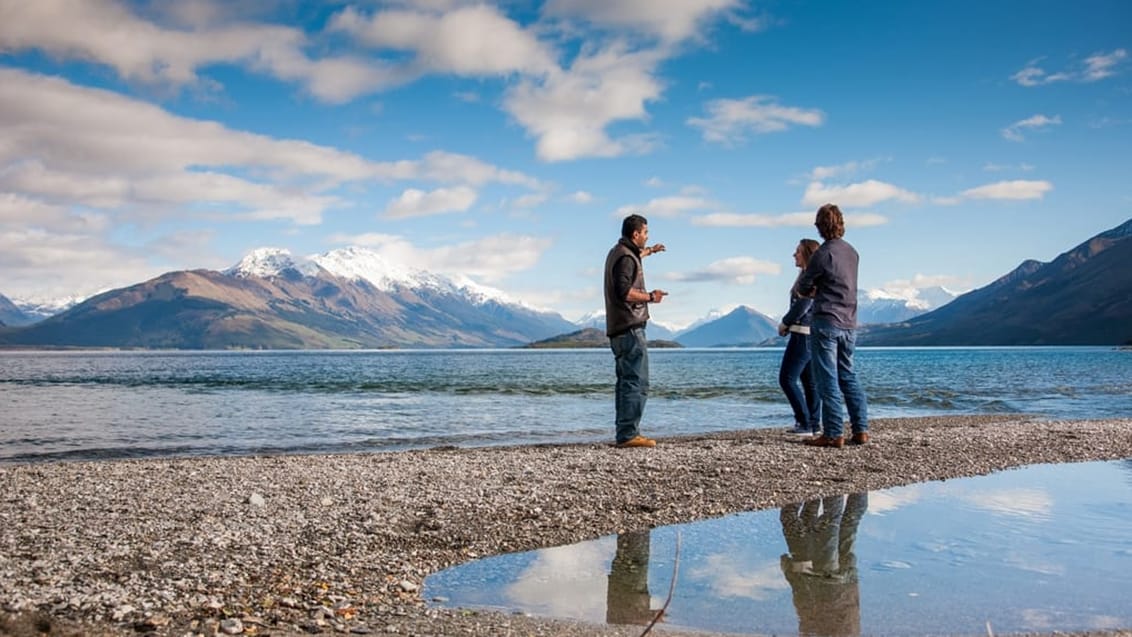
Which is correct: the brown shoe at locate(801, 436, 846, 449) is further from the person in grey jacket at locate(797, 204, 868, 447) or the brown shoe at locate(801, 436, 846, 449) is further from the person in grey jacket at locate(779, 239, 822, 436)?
the person in grey jacket at locate(779, 239, 822, 436)

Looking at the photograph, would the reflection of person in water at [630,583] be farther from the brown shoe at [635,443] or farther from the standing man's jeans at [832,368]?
the standing man's jeans at [832,368]

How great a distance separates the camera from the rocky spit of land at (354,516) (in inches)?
230

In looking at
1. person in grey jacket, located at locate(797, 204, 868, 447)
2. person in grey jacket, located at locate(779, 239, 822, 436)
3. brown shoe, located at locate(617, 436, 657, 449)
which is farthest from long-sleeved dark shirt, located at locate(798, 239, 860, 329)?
brown shoe, located at locate(617, 436, 657, 449)

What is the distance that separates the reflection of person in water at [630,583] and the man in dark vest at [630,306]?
5.40 metres

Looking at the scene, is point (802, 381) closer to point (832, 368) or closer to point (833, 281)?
point (832, 368)

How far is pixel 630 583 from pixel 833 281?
7.95m

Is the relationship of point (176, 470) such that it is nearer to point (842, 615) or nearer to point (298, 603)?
point (298, 603)

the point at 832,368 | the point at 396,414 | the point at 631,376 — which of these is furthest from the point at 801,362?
the point at 396,414

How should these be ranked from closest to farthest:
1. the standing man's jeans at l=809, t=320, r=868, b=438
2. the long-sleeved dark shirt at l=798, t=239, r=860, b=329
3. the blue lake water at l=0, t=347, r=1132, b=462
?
1. the long-sleeved dark shirt at l=798, t=239, r=860, b=329
2. the standing man's jeans at l=809, t=320, r=868, b=438
3. the blue lake water at l=0, t=347, r=1132, b=462

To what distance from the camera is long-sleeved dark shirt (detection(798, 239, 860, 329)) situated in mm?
13070

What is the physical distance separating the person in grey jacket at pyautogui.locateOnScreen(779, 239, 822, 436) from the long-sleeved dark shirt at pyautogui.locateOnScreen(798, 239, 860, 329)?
4.58 ft

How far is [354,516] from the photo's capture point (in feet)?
28.6

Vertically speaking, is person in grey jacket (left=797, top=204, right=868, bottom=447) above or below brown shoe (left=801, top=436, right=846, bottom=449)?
above

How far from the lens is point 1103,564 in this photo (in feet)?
23.3
